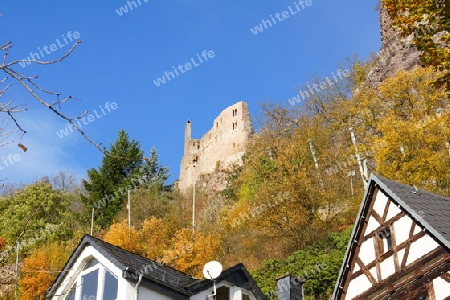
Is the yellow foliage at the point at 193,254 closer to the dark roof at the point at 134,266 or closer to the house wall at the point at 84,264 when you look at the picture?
the dark roof at the point at 134,266

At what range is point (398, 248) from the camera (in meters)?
15.2

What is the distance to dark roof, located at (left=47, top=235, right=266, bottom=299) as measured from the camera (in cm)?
1480

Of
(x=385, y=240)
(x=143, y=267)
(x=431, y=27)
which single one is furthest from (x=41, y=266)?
(x=431, y=27)

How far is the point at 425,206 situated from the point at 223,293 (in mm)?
5967

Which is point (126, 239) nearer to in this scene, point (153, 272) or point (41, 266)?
point (41, 266)

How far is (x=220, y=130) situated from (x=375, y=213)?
57875mm

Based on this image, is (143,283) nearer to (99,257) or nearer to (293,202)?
(99,257)

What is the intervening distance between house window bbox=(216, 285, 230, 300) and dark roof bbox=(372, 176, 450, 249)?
5136mm

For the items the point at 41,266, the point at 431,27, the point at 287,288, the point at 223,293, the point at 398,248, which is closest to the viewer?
the point at 431,27

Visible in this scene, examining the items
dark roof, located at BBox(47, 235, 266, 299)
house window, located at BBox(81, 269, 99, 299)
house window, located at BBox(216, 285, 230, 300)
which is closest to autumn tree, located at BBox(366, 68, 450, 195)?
dark roof, located at BBox(47, 235, 266, 299)

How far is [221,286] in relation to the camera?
53.9 feet

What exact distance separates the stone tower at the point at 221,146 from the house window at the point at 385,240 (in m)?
50.0

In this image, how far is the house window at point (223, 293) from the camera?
643 inches

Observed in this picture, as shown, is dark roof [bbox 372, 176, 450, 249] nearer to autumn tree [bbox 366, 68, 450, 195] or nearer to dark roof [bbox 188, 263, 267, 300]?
dark roof [bbox 188, 263, 267, 300]
